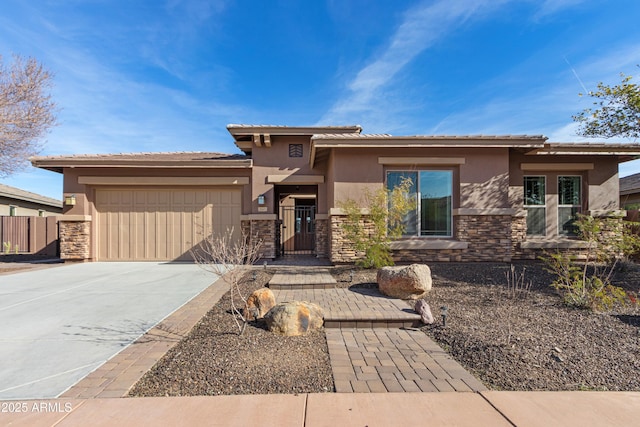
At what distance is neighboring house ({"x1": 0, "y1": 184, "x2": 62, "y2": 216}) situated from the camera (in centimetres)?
1705

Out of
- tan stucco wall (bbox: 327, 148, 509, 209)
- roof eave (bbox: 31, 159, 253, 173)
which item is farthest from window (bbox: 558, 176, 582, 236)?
roof eave (bbox: 31, 159, 253, 173)

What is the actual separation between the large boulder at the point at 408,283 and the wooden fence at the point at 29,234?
49.5 ft

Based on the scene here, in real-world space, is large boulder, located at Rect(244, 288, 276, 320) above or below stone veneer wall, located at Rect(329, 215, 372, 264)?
below

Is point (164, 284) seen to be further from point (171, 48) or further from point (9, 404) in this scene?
point (171, 48)

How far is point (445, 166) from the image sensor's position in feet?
29.8

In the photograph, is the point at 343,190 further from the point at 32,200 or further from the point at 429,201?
the point at 32,200

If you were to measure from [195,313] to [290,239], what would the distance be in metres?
10.4

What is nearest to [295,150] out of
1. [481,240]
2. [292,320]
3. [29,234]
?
[481,240]

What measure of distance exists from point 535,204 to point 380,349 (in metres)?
9.28

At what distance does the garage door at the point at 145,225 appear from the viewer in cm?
1099

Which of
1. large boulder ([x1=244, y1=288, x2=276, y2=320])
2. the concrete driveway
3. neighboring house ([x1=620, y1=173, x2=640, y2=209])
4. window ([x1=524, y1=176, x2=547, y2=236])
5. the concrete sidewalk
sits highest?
neighboring house ([x1=620, y1=173, x2=640, y2=209])

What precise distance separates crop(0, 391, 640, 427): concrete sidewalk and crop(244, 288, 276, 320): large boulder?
192cm

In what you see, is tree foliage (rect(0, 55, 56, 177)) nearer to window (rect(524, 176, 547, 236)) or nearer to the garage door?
the garage door

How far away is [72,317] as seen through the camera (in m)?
→ 4.78
